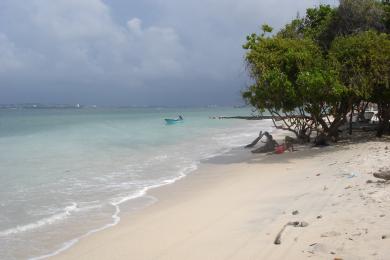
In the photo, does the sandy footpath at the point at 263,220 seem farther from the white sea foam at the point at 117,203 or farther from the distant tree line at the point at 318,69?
the distant tree line at the point at 318,69

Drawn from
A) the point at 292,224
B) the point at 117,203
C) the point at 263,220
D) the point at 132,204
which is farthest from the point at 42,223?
the point at 292,224

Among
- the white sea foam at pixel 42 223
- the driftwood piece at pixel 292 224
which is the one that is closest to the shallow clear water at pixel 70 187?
the white sea foam at pixel 42 223

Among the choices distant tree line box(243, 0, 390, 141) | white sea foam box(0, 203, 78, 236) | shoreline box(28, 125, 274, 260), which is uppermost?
distant tree line box(243, 0, 390, 141)

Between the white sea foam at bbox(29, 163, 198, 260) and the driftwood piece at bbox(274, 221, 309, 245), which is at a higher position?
the driftwood piece at bbox(274, 221, 309, 245)

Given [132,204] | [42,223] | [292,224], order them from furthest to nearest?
[132,204] → [42,223] → [292,224]

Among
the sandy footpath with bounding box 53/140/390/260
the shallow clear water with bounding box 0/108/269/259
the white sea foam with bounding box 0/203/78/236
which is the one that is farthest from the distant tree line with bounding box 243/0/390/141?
the white sea foam with bounding box 0/203/78/236

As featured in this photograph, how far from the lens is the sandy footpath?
537cm

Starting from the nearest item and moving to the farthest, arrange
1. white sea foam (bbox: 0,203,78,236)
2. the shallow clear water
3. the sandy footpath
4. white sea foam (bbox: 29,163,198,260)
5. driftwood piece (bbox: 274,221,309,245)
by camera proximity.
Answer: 1. the sandy footpath
2. driftwood piece (bbox: 274,221,309,245)
3. white sea foam (bbox: 29,163,198,260)
4. the shallow clear water
5. white sea foam (bbox: 0,203,78,236)

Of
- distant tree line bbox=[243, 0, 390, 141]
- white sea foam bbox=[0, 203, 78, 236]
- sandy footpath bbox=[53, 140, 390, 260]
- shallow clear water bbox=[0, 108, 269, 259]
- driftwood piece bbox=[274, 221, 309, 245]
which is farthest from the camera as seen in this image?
distant tree line bbox=[243, 0, 390, 141]

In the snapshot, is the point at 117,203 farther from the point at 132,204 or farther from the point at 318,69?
the point at 318,69

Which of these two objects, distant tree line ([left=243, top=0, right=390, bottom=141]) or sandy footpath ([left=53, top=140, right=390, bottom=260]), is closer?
sandy footpath ([left=53, top=140, right=390, bottom=260])

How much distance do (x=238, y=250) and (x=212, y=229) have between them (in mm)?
1203

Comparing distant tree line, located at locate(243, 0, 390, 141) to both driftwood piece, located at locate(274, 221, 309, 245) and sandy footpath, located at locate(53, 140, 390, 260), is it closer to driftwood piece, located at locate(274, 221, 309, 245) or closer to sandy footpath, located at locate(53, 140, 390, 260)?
sandy footpath, located at locate(53, 140, 390, 260)

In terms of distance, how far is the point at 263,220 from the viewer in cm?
688
